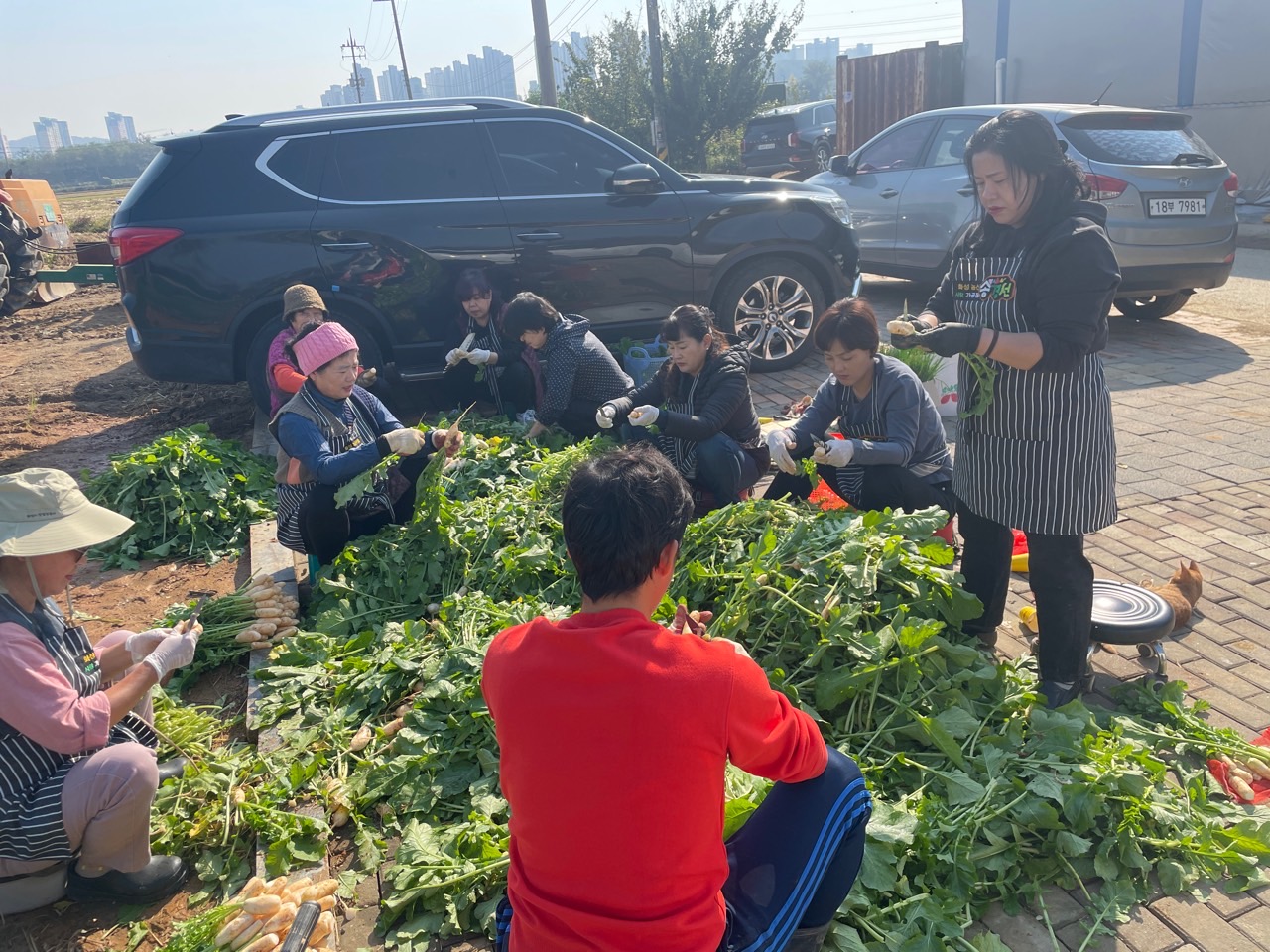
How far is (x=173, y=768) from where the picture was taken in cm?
322

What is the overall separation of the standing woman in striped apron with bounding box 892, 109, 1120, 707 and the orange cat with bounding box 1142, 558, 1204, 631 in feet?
2.68

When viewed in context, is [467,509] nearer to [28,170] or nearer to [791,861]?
[791,861]

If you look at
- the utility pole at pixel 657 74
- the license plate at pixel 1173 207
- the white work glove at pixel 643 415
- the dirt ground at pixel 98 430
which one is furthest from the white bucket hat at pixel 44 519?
the utility pole at pixel 657 74

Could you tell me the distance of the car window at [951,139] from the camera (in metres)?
9.39

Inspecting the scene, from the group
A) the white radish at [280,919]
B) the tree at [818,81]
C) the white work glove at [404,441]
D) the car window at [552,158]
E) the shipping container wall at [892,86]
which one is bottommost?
the white radish at [280,919]

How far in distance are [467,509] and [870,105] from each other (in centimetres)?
1889

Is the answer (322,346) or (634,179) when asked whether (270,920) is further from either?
(634,179)

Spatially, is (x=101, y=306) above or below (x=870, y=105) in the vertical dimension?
below

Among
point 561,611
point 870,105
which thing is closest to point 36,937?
point 561,611

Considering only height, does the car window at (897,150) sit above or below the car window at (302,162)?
below

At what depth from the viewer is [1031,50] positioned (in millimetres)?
17547

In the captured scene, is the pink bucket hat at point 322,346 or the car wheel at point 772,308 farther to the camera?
the car wheel at point 772,308

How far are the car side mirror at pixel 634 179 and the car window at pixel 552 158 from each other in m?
0.16

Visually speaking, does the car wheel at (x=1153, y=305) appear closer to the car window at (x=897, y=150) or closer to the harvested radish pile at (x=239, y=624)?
the car window at (x=897, y=150)
